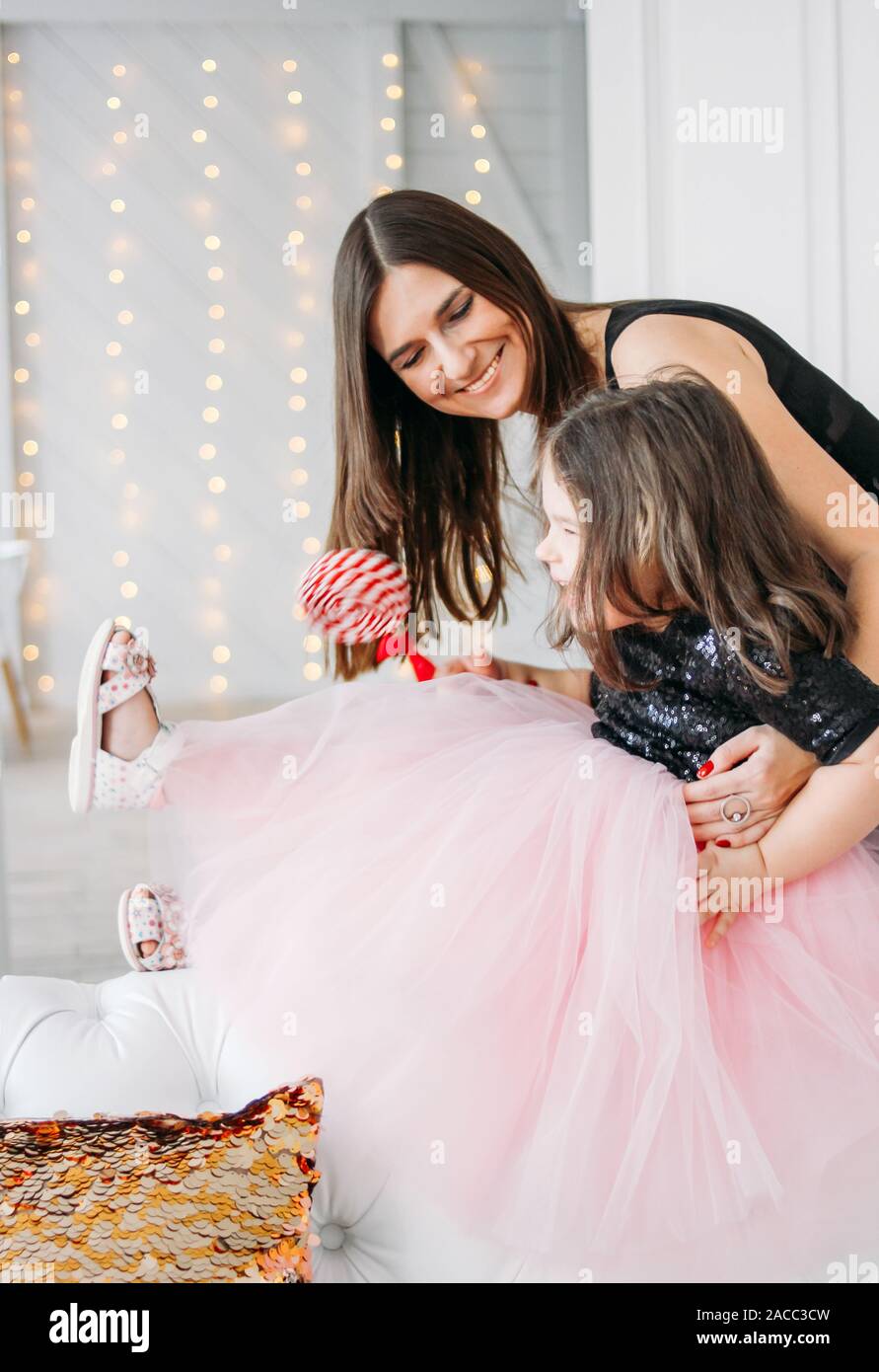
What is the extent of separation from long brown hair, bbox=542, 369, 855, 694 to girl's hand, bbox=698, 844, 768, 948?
16 cm

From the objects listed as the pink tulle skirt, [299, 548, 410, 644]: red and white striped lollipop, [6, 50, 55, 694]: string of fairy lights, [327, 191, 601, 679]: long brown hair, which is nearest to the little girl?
the pink tulle skirt

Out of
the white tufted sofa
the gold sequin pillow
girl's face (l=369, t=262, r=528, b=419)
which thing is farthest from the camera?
girl's face (l=369, t=262, r=528, b=419)

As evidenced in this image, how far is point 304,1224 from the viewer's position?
0.85 meters

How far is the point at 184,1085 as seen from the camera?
1032 mm

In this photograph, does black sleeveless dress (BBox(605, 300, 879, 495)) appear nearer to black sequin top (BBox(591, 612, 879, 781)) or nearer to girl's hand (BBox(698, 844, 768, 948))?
black sequin top (BBox(591, 612, 879, 781))

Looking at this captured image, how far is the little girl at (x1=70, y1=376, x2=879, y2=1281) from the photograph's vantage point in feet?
2.90

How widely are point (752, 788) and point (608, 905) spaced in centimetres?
20

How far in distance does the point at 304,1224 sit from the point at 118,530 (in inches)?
37.3

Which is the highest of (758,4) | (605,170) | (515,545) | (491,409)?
(758,4)

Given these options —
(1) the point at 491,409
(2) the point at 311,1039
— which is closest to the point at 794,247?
(1) the point at 491,409

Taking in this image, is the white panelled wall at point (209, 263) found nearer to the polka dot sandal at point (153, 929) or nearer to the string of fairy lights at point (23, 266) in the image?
the string of fairy lights at point (23, 266)

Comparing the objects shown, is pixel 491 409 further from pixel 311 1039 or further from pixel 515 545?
pixel 311 1039

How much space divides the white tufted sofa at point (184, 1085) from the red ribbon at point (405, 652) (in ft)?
1.47

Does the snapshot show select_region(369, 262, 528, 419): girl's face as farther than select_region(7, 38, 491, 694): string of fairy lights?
No
